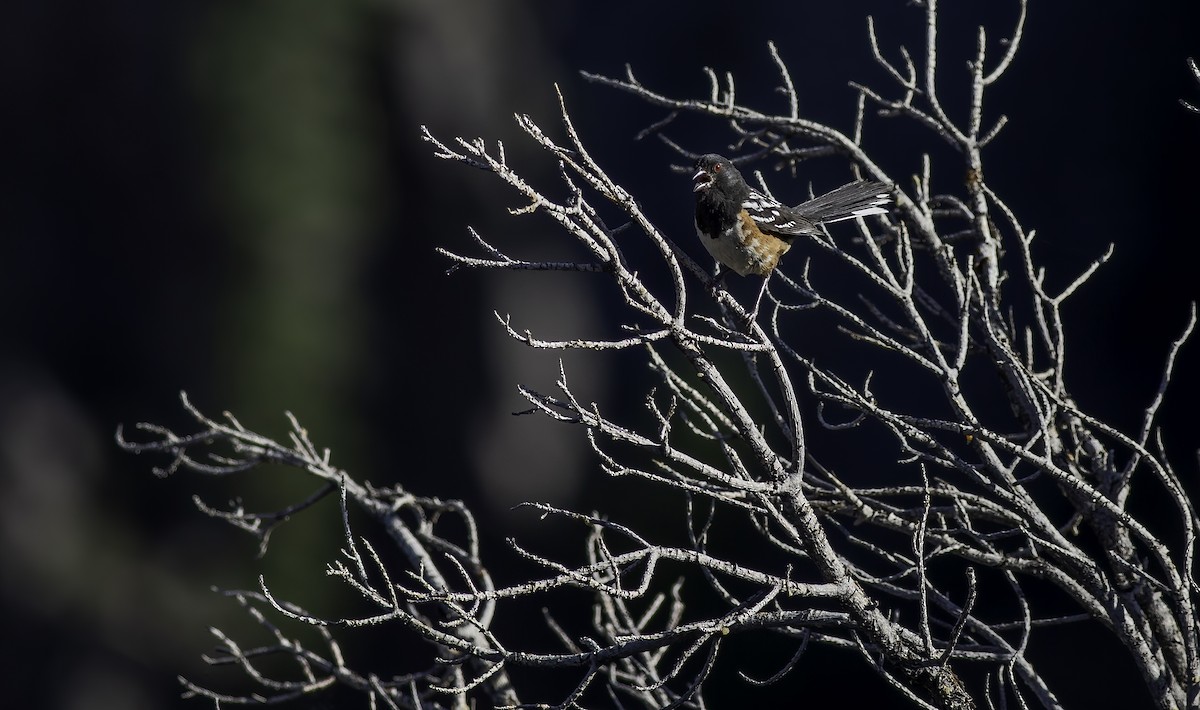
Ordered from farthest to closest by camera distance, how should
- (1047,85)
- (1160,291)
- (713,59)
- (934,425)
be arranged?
1. (713,59)
2. (1047,85)
3. (1160,291)
4. (934,425)

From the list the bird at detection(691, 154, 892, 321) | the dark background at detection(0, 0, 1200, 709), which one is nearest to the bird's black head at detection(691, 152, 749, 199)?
the bird at detection(691, 154, 892, 321)

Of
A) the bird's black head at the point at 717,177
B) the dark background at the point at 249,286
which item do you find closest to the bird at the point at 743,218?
the bird's black head at the point at 717,177

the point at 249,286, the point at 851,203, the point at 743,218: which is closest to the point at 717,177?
the point at 743,218

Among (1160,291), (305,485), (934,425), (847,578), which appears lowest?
(847,578)

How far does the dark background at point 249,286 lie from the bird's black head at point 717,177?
562 centimetres

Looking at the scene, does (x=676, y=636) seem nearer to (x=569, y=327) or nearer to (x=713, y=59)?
(x=713, y=59)

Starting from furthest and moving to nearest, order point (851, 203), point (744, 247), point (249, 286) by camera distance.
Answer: point (249, 286)
point (744, 247)
point (851, 203)

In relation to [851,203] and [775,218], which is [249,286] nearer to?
[775,218]

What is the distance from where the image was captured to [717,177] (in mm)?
3676

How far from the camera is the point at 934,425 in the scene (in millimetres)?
2572

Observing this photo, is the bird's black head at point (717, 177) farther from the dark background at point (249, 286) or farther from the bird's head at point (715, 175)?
the dark background at point (249, 286)

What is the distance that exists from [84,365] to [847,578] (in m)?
12.0

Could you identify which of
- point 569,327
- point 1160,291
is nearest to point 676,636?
point 1160,291

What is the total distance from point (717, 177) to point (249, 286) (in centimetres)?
928
